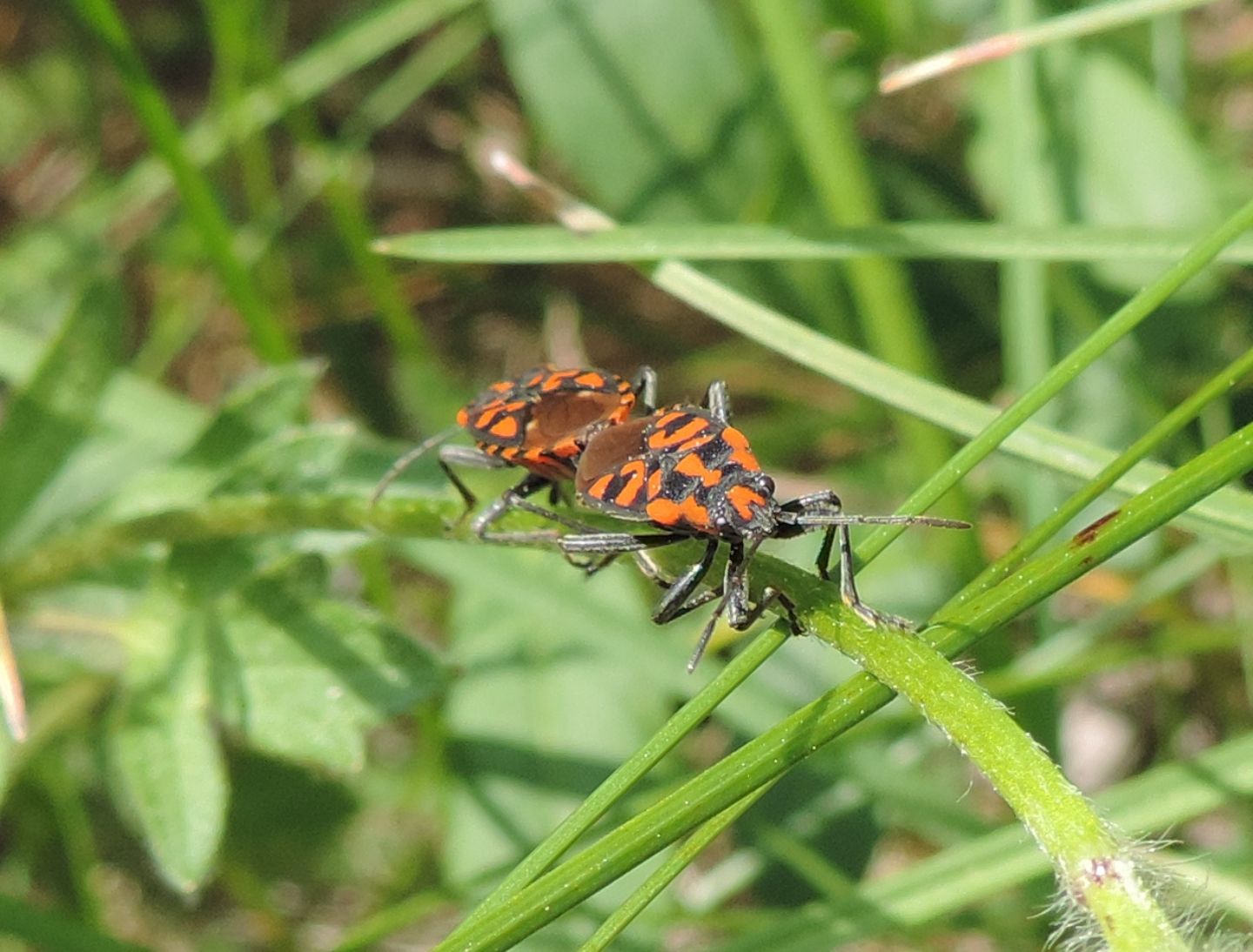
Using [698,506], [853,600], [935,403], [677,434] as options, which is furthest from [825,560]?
[935,403]

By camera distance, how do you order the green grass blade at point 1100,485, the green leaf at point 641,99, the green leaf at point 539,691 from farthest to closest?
the green leaf at point 641,99 → the green leaf at point 539,691 → the green grass blade at point 1100,485

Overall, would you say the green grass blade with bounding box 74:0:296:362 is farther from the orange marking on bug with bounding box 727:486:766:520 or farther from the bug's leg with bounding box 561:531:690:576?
the orange marking on bug with bounding box 727:486:766:520

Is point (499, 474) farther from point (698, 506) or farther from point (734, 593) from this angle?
point (734, 593)

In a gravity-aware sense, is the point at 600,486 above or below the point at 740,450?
below

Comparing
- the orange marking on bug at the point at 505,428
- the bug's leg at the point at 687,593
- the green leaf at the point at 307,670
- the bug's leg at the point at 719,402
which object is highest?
the bug's leg at the point at 719,402

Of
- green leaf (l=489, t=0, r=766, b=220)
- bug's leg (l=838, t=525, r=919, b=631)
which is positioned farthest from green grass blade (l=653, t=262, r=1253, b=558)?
green leaf (l=489, t=0, r=766, b=220)

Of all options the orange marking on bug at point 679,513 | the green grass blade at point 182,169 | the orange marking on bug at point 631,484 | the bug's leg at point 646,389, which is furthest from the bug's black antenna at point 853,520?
the green grass blade at point 182,169

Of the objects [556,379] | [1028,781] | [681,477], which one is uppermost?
[556,379]

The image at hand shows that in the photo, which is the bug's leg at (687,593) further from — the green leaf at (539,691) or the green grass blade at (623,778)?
the green leaf at (539,691)
